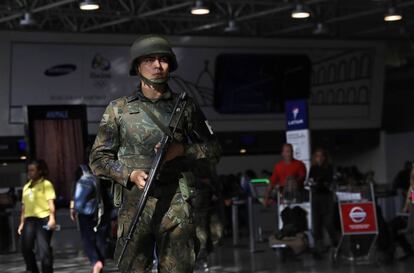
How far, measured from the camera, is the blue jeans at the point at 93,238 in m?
11.3

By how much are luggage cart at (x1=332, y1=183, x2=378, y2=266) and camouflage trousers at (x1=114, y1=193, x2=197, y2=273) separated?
9.06m

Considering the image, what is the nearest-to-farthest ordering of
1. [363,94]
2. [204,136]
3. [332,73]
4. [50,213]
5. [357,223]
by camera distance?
[204,136], [50,213], [357,223], [332,73], [363,94]

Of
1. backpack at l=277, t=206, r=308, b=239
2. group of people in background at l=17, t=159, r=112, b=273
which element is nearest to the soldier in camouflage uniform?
group of people in background at l=17, t=159, r=112, b=273

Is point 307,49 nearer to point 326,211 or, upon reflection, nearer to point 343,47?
point 343,47

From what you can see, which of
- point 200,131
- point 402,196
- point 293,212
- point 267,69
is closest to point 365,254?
point 293,212

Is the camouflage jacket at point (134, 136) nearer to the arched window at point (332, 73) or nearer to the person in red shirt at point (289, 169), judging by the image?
the person in red shirt at point (289, 169)

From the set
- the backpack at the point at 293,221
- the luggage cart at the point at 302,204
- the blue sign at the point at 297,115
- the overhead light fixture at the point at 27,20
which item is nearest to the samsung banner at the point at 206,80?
the overhead light fixture at the point at 27,20

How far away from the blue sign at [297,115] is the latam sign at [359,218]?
317 centimetres

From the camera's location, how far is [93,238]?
11.4m

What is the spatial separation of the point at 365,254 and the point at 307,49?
17.4 m

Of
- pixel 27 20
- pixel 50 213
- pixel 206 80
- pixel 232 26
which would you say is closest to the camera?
pixel 50 213

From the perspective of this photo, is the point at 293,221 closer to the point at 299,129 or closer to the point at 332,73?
the point at 299,129

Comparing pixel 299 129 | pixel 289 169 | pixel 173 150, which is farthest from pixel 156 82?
pixel 299 129

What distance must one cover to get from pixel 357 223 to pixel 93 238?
4.25 meters
